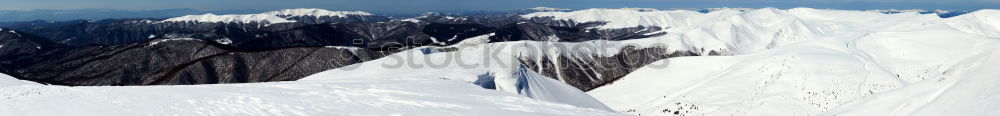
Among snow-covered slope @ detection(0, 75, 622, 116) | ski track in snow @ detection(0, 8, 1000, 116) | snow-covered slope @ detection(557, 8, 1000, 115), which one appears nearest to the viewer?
snow-covered slope @ detection(0, 75, 622, 116)

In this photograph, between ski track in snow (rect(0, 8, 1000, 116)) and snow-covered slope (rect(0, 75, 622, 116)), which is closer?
snow-covered slope (rect(0, 75, 622, 116))

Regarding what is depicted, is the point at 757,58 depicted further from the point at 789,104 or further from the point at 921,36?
the point at 921,36

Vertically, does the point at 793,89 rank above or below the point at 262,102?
below

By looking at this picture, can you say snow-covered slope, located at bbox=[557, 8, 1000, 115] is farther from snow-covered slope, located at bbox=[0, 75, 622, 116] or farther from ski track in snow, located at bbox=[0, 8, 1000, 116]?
snow-covered slope, located at bbox=[0, 75, 622, 116]

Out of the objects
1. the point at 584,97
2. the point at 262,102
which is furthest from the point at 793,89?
the point at 262,102

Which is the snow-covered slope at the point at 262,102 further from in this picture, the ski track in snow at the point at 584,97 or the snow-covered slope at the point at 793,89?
the snow-covered slope at the point at 793,89

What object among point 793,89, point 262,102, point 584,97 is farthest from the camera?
point 793,89

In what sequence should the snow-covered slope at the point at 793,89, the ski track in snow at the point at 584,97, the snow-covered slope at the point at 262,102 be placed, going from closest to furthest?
the snow-covered slope at the point at 262,102
the ski track in snow at the point at 584,97
the snow-covered slope at the point at 793,89

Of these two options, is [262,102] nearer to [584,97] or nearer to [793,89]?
[584,97]

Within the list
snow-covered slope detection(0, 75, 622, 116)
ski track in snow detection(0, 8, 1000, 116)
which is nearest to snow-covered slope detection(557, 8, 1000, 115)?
ski track in snow detection(0, 8, 1000, 116)

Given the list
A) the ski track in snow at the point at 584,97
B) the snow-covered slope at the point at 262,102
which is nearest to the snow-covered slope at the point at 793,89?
the ski track in snow at the point at 584,97
